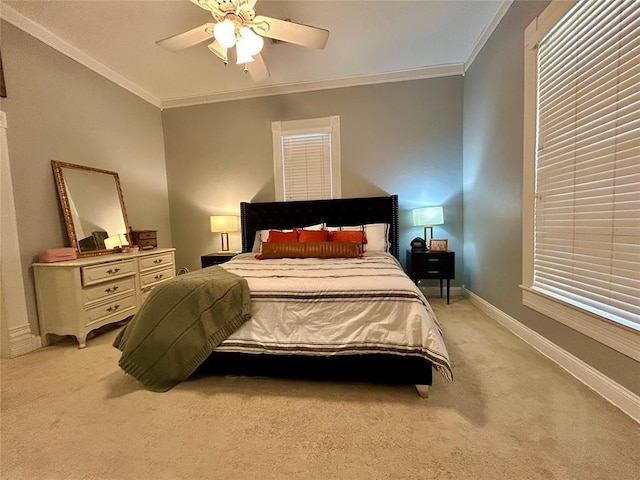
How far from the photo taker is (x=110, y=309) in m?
2.67

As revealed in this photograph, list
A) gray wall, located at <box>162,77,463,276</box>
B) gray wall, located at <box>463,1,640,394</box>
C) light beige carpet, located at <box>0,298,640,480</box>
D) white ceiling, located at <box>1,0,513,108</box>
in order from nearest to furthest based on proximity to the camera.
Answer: light beige carpet, located at <box>0,298,640,480</box>
gray wall, located at <box>463,1,640,394</box>
white ceiling, located at <box>1,0,513,108</box>
gray wall, located at <box>162,77,463,276</box>

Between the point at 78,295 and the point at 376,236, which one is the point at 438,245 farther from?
the point at 78,295

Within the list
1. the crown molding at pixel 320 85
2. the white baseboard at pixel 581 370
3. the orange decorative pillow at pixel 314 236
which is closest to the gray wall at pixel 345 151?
the crown molding at pixel 320 85

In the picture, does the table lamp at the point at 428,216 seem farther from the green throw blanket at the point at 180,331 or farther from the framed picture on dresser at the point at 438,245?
the green throw blanket at the point at 180,331

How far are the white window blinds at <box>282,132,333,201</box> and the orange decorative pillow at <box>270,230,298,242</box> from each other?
861 millimetres

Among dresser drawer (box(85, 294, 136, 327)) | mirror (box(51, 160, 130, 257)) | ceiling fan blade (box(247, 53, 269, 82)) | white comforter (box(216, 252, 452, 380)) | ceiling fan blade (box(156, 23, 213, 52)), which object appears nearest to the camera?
white comforter (box(216, 252, 452, 380))

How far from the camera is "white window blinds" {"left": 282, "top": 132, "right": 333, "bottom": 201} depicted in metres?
3.82

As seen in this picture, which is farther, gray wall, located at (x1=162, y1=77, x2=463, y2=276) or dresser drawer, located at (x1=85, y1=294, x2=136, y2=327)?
gray wall, located at (x1=162, y1=77, x2=463, y2=276)

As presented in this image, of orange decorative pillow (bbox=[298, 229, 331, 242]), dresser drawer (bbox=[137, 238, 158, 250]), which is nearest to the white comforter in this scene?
orange decorative pillow (bbox=[298, 229, 331, 242])

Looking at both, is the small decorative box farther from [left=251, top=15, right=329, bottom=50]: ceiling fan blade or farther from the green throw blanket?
[left=251, top=15, right=329, bottom=50]: ceiling fan blade

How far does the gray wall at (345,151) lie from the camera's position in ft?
11.6

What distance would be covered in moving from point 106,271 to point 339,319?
2.46m

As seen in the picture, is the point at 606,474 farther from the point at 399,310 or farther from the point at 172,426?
the point at 172,426

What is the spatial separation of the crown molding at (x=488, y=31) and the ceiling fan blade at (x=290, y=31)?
5.79ft
